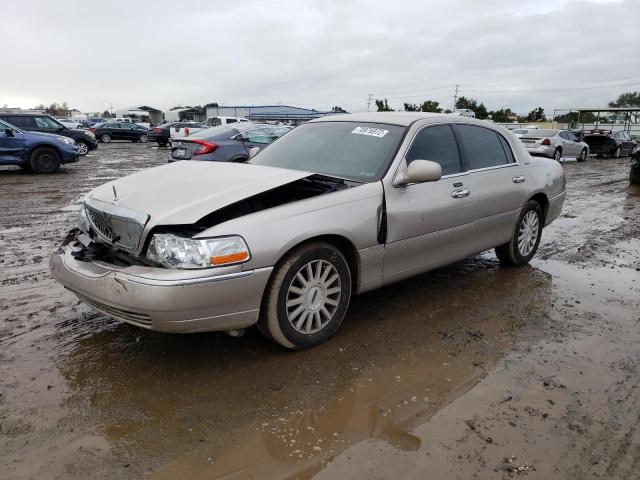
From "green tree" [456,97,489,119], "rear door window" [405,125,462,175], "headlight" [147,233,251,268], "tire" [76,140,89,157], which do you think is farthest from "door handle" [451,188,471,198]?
"green tree" [456,97,489,119]

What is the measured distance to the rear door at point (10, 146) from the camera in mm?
12797

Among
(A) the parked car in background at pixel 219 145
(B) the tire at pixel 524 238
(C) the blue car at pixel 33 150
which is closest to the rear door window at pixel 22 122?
(C) the blue car at pixel 33 150

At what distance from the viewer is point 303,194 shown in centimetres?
372

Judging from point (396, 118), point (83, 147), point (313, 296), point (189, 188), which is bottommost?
point (313, 296)

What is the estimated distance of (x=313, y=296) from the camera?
351 centimetres

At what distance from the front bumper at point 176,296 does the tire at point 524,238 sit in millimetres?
3276

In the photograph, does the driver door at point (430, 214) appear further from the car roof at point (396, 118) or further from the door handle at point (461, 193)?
the car roof at point (396, 118)

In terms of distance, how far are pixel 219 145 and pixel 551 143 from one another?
1390 centimetres

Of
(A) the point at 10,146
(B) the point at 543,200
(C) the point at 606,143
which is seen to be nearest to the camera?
(B) the point at 543,200

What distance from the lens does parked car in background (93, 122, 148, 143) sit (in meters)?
33.9

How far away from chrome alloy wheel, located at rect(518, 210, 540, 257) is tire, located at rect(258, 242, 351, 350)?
106 inches

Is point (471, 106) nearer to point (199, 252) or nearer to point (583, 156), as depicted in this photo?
point (583, 156)

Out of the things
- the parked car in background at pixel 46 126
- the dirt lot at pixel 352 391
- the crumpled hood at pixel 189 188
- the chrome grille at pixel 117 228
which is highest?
the parked car in background at pixel 46 126

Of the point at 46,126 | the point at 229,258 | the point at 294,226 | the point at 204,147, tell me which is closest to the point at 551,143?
the point at 204,147
